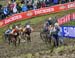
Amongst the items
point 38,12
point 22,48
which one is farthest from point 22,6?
point 22,48

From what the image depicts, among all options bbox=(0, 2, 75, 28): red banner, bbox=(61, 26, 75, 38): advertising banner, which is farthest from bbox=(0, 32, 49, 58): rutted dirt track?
bbox=(0, 2, 75, 28): red banner

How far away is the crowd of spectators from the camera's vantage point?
3064cm

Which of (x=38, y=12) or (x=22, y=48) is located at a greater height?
(x=38, y=12)

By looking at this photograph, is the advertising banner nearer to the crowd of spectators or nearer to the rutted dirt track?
the rutted dirt track

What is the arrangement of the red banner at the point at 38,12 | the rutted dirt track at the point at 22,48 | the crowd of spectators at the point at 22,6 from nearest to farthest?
1. the rutted dirt track at the point at 22,48
2. the crowd of spectators at the point at 22,6
3. the red banner at the point at 38,12

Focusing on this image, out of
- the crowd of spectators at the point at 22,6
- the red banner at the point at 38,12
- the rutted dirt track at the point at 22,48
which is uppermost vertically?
the crowd of spectators at the point at 22,6

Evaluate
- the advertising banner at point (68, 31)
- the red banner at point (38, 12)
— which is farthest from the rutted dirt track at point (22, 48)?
the red banner at point (38, 12)

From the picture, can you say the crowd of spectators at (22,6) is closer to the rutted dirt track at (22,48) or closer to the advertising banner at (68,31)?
the rutted dirt track at (22,48)

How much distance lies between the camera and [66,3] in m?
31.3

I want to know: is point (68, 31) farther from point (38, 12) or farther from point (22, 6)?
point (38, 12)

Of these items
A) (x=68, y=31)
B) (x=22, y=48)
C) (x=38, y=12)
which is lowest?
(x=22, y=48)

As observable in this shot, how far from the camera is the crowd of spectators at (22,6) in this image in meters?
30.6

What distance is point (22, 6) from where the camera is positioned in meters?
31.0

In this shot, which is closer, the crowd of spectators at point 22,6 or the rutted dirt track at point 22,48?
the rutted dirt track at point 22,48
